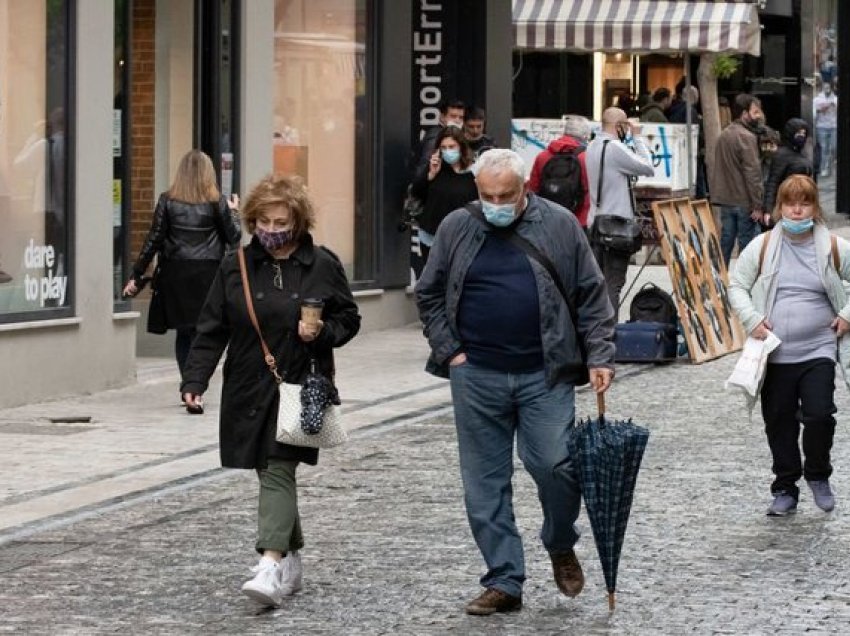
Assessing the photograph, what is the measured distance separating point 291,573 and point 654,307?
32.0 ft

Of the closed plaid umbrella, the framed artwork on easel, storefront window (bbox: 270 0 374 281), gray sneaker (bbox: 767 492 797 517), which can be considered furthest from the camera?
storefront window (bbox: 270 0 374 281)

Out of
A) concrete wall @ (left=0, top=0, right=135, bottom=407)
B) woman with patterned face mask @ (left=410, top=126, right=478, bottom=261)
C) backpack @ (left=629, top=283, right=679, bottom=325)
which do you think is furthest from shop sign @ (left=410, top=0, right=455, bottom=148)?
concrete wall @ (left=0, top=0, right=135, bottom=407)

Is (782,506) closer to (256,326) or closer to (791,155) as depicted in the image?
(256,326)

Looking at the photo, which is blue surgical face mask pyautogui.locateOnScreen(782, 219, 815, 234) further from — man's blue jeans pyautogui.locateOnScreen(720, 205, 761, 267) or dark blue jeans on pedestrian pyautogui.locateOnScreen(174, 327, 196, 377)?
man's blue jeans pyautogui.locateOnScreen(720, 205, 761, 267)

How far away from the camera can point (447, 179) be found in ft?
58.3

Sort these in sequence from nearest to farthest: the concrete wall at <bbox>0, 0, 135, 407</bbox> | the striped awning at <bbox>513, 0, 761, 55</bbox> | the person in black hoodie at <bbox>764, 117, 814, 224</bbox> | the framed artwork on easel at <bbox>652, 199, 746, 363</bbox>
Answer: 1. the concrete wall at <bbox>0, 0, 135, 407</bbox>
2. the framed artwork on easel at <bbox>652, 199, 746, 363</bbox>
3. the person in black hoodie at <bbox>764, 117, 814, 224</bbox>
4. the striped awning at <bbox>513, 0, 761, 55</bbox>

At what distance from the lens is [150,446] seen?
42.1 feet

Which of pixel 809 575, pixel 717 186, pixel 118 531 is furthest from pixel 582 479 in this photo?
pixel 717 186

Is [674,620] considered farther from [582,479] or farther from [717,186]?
[717,186]

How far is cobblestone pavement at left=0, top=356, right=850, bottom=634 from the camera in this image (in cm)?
808

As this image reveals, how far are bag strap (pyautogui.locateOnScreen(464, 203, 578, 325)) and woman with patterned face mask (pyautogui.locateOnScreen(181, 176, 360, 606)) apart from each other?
718 millimetres

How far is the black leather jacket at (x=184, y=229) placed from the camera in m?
14.6

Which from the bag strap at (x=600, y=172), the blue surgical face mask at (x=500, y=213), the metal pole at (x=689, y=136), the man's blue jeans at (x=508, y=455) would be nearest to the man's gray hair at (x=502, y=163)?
the blue surgical face mask at (x=500, y=213)

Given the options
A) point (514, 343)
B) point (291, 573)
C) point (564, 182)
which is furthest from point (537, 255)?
point (564, 182)
